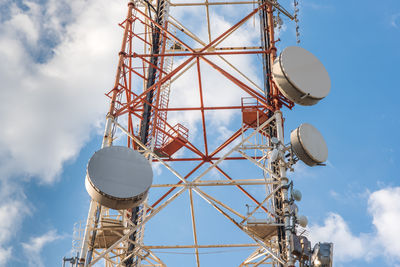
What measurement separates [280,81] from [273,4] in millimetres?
8281

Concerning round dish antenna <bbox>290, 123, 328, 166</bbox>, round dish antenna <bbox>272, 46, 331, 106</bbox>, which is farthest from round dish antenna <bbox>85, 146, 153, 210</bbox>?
round dish antenna <bbox>272, 46, 331, 106</bbox>

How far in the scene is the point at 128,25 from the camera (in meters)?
37.2

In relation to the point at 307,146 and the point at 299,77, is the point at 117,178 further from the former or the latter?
the point at 299,77

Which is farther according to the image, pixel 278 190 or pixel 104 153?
pixel 278 190

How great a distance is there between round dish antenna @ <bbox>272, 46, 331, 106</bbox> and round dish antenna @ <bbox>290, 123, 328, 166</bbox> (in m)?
1.57

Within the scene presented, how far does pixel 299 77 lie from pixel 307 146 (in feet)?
12.4

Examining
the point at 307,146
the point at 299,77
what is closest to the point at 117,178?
the point at 307,146

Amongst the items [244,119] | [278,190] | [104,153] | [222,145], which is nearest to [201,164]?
[222,145]

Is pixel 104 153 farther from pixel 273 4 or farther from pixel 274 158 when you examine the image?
pixel 273 4

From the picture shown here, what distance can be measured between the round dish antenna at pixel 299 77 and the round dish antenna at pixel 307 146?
1572mm

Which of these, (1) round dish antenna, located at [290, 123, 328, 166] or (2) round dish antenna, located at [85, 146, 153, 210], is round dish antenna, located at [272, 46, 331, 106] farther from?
(2) round dish antenna, located at [85, 146, 153, 210]

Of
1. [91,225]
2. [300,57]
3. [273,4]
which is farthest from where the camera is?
[273,4]

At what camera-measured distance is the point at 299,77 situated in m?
31.8

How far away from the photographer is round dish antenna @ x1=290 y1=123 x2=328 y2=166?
100.0 feet
